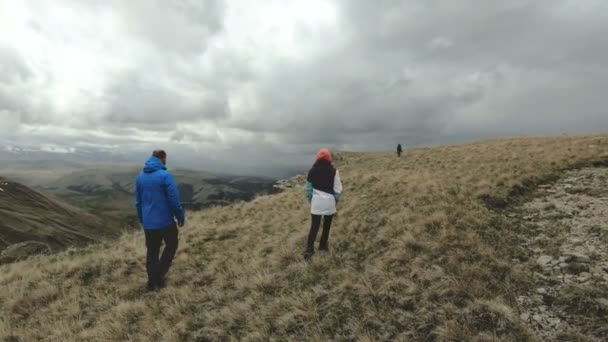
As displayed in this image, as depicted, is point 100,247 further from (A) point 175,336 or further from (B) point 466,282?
(B) point 466,282

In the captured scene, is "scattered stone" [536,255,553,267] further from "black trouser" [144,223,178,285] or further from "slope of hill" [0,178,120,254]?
"slope of hill" [0,178,120,254]

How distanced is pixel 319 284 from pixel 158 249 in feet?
13.9

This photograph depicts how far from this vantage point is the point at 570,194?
1135 cm

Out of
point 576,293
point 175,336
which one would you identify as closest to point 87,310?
point 175,336

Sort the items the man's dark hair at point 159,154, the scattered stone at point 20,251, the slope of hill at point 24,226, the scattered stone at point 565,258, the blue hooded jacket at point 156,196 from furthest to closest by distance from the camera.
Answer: the slope of hill at point 24,226
the scattered stone at point 20,251
the man's dark hair at point 159,154
the blue hooded jacket at point 156,196
the scattered stone at point 565,258

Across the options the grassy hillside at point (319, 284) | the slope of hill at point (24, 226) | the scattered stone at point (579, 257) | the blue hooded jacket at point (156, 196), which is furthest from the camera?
the slope of hill at point (24, 226)

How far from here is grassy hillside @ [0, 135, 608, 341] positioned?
17.5 feet

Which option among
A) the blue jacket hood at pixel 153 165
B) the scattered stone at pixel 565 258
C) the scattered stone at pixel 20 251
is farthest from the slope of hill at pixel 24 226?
the scattered stone at pixel 565 258

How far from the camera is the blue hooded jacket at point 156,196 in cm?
750

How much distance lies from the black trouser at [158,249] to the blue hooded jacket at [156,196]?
0.60ft

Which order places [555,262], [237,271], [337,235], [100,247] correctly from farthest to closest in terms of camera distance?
[100,247], [337,235], [237,271], [555,262]

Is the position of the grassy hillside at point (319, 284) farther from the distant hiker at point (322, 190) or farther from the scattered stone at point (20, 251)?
the scattered stone at point (20, 251)

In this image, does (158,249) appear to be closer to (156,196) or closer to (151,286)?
(151,286)

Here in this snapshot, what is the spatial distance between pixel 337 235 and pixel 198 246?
208 inches
